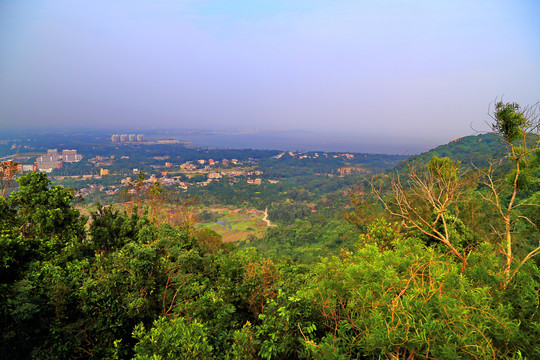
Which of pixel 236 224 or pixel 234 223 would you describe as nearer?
pixel 236 224

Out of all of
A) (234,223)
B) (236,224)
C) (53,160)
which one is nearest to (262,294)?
(236,224)

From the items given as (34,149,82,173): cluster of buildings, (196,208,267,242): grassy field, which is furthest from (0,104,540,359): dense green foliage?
(34,149,82,173): cluster of buildings

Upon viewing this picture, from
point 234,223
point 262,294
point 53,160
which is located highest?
point 262,294

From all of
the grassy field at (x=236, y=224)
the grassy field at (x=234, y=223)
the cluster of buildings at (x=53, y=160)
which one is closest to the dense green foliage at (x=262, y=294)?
the grassy field at (x=234, y=223)

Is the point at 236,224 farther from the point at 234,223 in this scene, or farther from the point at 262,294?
the point at 262,294

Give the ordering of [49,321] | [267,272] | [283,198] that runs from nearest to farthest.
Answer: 1. [49,321]
2. [267,272]
3. [283,198]

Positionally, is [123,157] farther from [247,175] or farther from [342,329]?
[342,329]

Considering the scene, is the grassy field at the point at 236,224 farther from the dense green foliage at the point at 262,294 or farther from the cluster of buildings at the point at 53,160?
the cluster of buildings at the point at 53,160

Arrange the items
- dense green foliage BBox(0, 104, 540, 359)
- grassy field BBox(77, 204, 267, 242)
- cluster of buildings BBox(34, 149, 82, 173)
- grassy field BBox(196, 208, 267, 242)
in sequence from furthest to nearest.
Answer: cluster of buildings BBox(34, 149, 82, 173), grassy field BBox(196, 208, 267, 242), grassy field BBox(77, 204, 267, 242), dense green foliage BBox(0, 104, 540, 359)

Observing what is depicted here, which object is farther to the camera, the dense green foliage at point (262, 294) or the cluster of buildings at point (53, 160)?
the cluster of buildings at point (53, 160)

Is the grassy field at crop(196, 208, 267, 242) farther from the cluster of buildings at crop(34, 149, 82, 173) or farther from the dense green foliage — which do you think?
the cluster of buildings at crop(34, 149, 82, 173)

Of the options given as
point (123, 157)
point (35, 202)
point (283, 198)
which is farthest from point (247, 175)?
point (35, 202)
